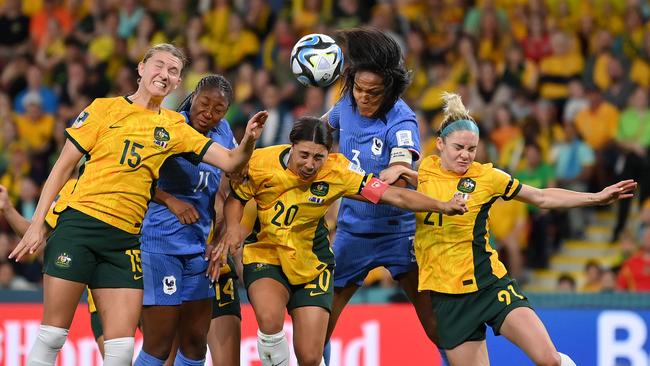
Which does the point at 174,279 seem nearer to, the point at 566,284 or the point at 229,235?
the point at 229,235

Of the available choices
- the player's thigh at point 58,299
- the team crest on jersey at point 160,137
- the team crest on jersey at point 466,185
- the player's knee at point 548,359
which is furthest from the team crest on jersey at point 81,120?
the player's knee at point 548,359

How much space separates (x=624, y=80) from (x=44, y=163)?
6.56m

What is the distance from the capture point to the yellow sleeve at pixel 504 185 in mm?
7289

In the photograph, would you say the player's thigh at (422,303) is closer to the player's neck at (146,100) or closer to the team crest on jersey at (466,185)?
the team crest on jersey at (466,185)

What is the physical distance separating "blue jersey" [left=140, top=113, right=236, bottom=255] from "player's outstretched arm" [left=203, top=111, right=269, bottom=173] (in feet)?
1.72

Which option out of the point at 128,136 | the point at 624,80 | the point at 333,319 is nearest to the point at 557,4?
the point at 624,80

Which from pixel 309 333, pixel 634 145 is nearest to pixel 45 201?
pixel 309 333

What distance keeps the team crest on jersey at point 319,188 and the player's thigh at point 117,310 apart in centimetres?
126

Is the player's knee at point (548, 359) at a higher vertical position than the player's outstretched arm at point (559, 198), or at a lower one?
lower

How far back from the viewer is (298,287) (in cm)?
730

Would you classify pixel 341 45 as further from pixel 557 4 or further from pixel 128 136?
pixel 557 4

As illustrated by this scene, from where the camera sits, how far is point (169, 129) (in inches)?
272

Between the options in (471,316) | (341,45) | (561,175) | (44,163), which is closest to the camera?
(471,316)

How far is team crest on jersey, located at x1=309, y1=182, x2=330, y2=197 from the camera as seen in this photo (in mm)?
7223
